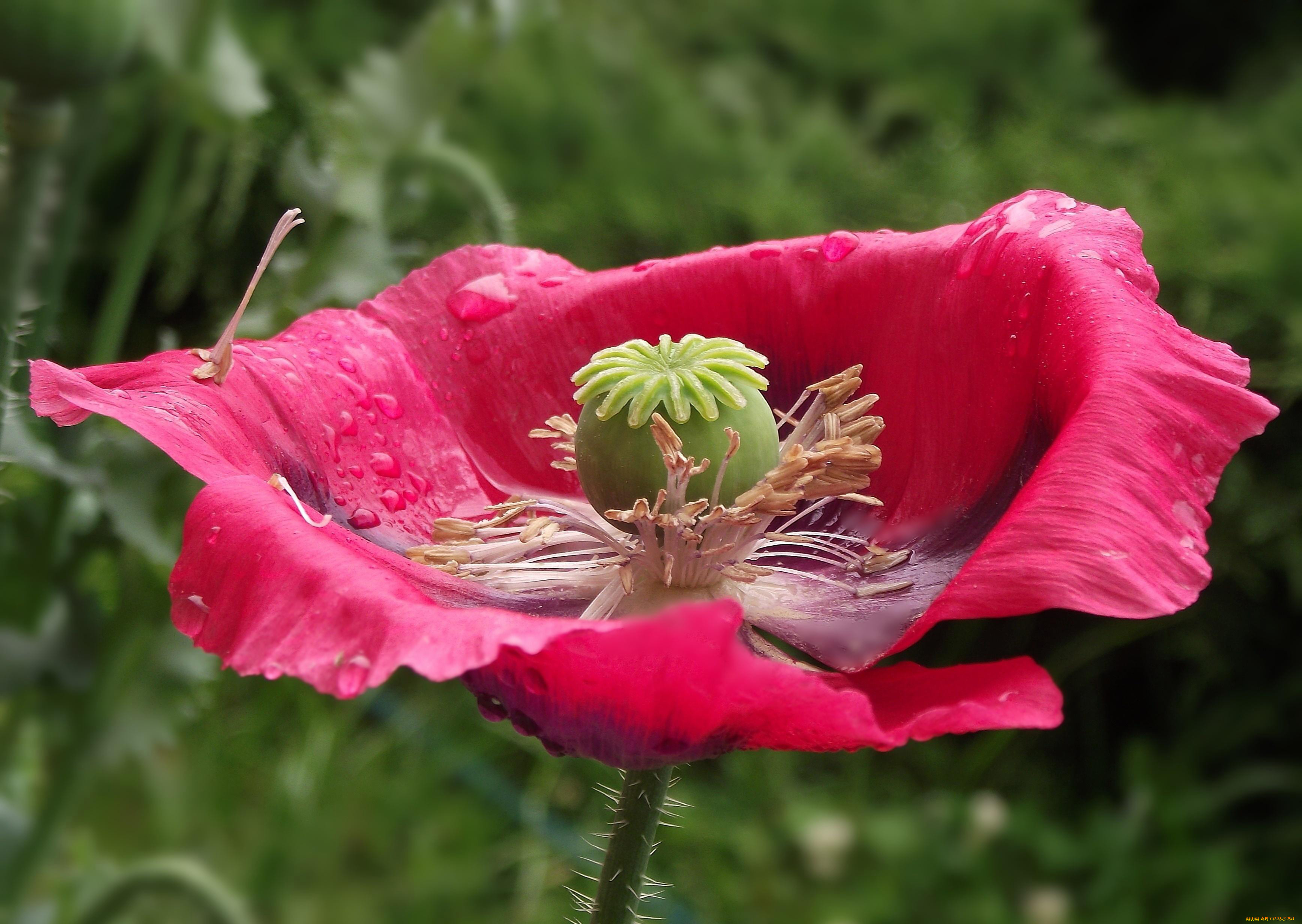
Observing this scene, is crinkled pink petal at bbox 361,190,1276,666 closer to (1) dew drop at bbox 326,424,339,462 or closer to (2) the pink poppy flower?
(2) the pink poppy flower

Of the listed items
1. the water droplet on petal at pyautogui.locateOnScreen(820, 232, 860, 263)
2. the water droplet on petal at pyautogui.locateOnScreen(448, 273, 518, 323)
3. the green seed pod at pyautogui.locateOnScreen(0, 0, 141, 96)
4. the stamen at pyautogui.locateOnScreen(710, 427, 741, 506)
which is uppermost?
the water droplet on petal at pyautogui.locateOnScreen(820, 232, 860, 263)

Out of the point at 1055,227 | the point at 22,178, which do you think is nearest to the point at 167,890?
the point at 22,178

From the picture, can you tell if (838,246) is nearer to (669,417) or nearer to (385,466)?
(669,417)

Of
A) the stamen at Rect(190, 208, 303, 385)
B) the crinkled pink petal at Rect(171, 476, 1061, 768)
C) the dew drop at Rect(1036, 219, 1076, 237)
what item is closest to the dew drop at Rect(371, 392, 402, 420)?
the stamen at Rect(190, 208, 303, 385)

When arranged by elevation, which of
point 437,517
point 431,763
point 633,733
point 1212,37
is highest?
point 633,733

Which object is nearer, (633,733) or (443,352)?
(633,733)

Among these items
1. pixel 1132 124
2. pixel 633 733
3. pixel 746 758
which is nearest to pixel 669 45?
pixel 1132 124

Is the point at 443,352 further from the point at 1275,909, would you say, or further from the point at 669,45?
the point at 669,45
